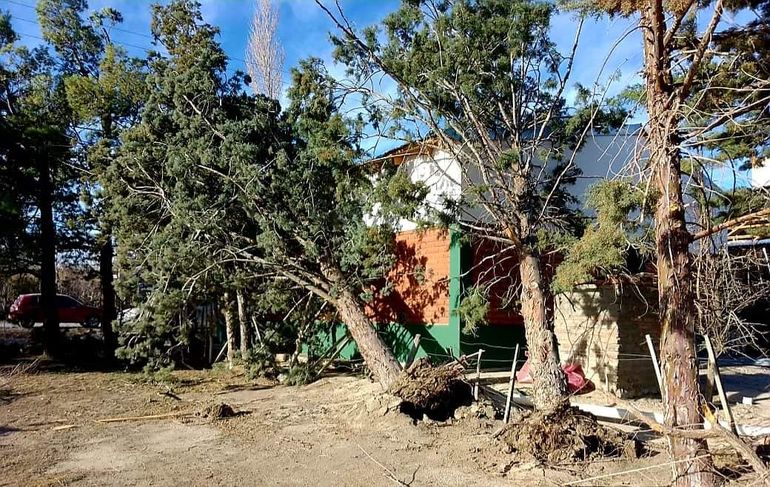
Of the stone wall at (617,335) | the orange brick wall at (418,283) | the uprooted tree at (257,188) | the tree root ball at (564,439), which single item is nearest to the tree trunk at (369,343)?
the uprooted tree at (257,188)

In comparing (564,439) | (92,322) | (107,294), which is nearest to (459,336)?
(564,439)

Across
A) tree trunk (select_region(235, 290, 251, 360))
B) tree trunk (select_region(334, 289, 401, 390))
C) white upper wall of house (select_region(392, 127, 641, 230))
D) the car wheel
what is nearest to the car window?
the car wheel

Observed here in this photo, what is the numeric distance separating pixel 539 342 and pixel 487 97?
14.5ft

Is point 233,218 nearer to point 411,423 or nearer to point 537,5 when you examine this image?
point 411,423

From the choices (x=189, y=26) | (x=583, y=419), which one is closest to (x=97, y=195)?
(x=189, y=26)

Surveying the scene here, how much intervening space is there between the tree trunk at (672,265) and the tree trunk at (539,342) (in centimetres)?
340

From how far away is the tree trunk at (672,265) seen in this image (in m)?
4.47

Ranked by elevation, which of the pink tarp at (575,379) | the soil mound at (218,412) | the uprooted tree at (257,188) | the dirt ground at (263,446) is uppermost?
the uprooted tree at (257,188)

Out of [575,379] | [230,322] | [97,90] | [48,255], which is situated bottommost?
[575,379]

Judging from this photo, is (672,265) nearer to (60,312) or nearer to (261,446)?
(261,446)

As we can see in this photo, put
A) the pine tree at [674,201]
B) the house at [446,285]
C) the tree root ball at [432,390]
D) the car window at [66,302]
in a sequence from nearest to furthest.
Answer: the pine tree at [674,201], the tree root ball at [432,390], the house at [446,285], the car window at [66,302]

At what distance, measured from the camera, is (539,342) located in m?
8.51

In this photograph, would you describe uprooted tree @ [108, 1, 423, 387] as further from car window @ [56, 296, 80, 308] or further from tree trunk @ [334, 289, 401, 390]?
car window @ [56, 296, 80, 308]

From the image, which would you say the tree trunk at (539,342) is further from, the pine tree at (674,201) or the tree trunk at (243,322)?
the tree trunk at (243,322)
